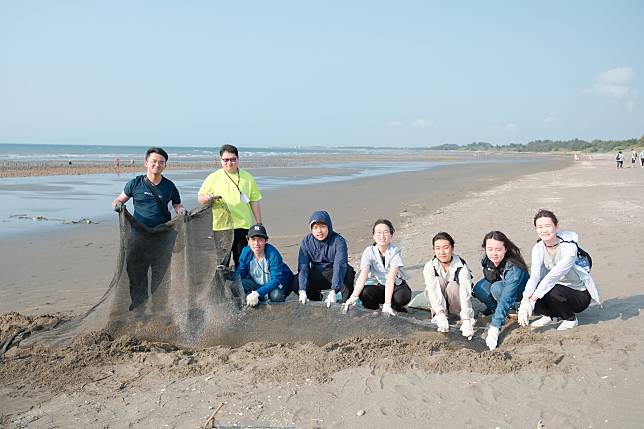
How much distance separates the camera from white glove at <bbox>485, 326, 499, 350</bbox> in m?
4.38

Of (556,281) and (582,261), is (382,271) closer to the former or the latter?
(556,281)

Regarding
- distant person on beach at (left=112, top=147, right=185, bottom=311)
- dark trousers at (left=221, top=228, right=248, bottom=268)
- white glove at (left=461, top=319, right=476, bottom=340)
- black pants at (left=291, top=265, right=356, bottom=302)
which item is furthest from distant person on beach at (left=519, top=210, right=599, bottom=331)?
distant person on beach at (left=112, top=147, right=185, bottom=311)

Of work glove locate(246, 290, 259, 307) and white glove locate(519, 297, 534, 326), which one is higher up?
work glove locate(246, 290, 259, 307)

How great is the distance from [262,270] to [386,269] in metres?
1.21

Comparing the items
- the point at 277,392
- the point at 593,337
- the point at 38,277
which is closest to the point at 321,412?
the point at 277,392

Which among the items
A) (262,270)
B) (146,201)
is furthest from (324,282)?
(146,201)

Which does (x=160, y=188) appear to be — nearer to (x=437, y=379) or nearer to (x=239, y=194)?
(x=239, y=194)

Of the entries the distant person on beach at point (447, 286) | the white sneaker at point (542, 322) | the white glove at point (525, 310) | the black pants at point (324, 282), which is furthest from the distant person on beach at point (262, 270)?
the white sneaker at point (542, 322)

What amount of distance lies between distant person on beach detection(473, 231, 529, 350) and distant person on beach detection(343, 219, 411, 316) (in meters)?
0.77

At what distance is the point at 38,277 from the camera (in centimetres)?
739

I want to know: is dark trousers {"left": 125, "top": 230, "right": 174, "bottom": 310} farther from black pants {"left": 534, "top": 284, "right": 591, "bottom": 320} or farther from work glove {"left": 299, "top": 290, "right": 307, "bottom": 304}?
black pants {"left": 534, "top": 284, "right": 591, "bottom": 320}

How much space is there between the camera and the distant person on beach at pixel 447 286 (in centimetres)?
453

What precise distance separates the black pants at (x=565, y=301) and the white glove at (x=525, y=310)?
0.66 ft

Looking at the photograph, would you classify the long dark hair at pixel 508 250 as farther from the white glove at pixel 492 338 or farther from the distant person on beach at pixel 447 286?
the white glove at pixel 492 338
